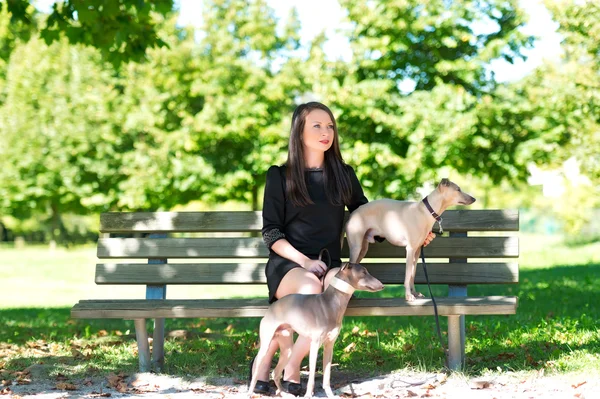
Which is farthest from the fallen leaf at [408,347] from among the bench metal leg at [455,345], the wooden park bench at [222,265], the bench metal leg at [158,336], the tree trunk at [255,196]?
the tree trunk at [255,196]

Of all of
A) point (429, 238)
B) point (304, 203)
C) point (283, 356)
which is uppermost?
point (304, 203)

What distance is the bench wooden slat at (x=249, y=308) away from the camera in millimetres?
5074

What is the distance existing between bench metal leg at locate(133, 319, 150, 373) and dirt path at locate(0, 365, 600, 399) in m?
0.09

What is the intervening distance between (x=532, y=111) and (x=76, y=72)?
17125mm

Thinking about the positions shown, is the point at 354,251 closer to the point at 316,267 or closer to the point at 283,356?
the point at 316,267

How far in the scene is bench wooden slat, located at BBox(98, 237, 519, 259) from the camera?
19.2 ft

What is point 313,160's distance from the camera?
5.49m

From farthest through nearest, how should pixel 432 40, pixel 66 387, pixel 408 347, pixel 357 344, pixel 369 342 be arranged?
pixel 432 40
pixel 369 342
pixel 357 344
pixel 408 347
pixel 66 387

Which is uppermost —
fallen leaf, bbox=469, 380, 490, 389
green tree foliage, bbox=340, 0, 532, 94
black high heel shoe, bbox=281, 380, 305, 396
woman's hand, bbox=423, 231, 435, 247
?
green tree foliage, bbox=340, 0, 532, 94

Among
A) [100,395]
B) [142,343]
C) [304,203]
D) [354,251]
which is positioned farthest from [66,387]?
[354,251]

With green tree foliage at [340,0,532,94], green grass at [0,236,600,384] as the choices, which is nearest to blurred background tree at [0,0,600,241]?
green tree foliage at [340,0,532,94]

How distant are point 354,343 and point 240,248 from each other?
56.0 inches

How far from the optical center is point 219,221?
6.07 m

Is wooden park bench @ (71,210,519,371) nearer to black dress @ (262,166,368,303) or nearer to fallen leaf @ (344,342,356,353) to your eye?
black dress @ (262,166,368,303)
